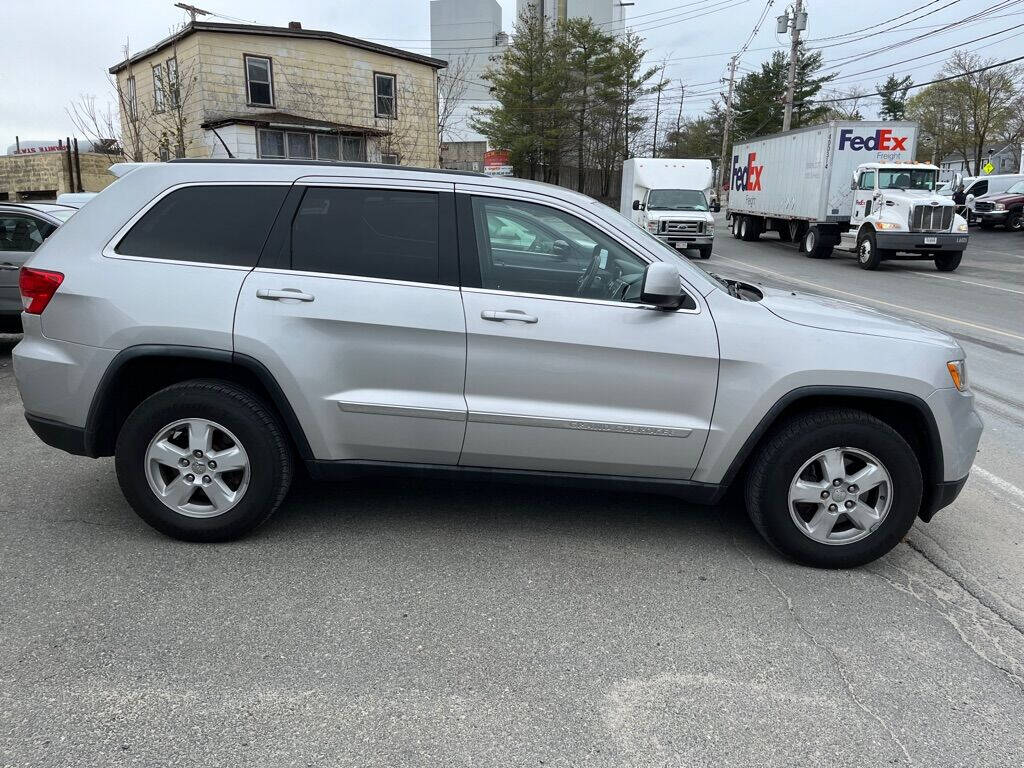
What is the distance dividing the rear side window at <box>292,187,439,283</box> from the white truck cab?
18.6 metres

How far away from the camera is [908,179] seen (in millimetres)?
20141

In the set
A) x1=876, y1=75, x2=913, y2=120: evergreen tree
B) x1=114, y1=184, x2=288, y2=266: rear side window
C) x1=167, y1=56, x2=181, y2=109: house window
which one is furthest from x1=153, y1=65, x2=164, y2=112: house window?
x1=876, y1=75, x2=913, y2=120: evergreen tree

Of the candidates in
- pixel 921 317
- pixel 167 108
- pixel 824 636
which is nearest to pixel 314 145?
pixel 167 108

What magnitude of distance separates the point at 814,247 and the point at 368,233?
22.0 metres

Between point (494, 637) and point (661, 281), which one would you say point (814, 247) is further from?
point (494, 637)

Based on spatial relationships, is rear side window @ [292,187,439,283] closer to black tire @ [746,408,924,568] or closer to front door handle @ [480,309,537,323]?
front door handle @ [480,309,537,323]

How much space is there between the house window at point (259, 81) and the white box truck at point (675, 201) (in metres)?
13.5

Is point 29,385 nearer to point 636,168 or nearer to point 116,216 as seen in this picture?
point 116,216

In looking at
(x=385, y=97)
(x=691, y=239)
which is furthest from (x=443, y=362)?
(x=385, y=97)

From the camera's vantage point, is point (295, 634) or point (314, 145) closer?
point (295, 634)

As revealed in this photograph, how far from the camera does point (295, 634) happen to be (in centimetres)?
312

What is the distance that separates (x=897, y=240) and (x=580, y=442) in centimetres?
1858

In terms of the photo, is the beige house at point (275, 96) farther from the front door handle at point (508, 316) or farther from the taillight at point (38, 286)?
the front door handle at point (508, 316)

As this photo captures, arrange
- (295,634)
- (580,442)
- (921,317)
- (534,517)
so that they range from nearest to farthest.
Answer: (295,634)
(580,442)
(534,517)
(921,317)
